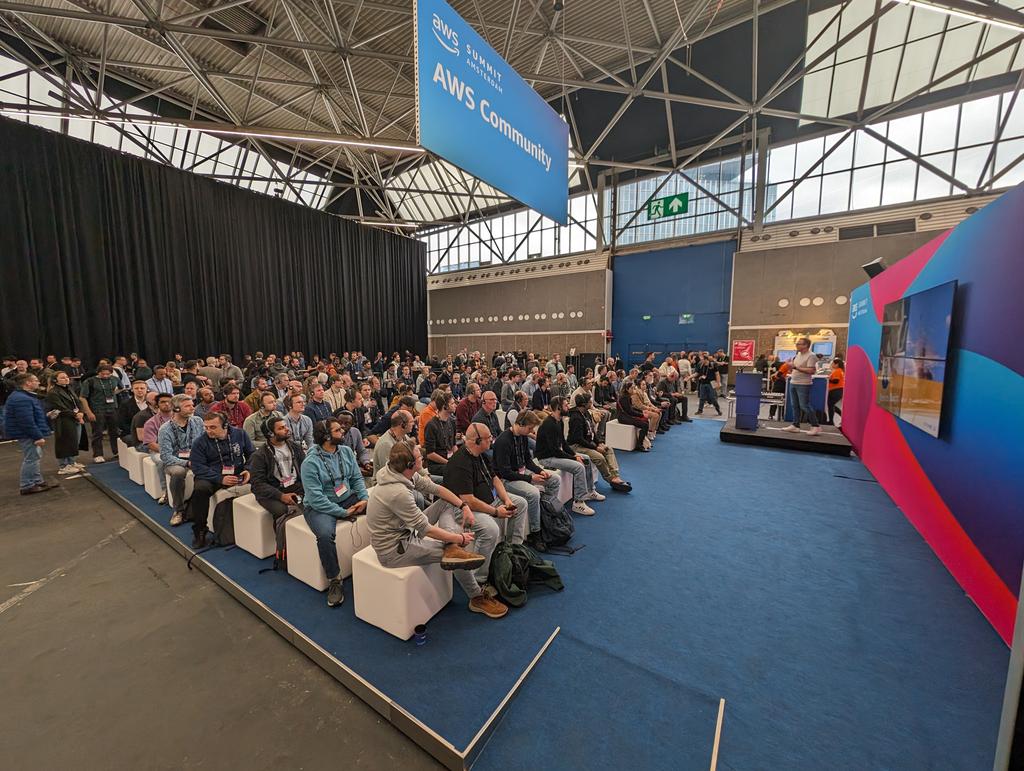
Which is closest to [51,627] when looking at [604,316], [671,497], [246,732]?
[246,732]

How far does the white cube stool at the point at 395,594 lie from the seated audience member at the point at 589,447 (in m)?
2.79

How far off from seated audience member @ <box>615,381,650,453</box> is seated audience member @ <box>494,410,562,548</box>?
3285mm

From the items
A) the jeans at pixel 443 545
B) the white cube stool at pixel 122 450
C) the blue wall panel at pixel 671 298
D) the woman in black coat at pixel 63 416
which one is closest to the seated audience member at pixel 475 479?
the jeans at pixel 443 545

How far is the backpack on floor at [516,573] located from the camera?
2.97 meters

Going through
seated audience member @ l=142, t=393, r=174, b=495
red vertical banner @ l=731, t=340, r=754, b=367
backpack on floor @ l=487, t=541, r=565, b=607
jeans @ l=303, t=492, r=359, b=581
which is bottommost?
backpack on floor @ l=487, t=541, r=565, b=607

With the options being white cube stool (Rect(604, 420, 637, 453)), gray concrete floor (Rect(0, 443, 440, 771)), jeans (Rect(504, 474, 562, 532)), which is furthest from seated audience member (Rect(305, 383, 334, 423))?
white cube stool (Rect(604, 420, 637, 453))

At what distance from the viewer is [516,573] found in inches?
122

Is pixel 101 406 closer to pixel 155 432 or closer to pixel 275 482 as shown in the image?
pixel 155 432

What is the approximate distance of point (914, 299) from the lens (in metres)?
4.07

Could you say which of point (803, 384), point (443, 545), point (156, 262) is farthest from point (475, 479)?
point (156, 262)

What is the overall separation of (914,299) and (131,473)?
9620 mm

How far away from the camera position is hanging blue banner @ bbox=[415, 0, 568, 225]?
2832 millimetres

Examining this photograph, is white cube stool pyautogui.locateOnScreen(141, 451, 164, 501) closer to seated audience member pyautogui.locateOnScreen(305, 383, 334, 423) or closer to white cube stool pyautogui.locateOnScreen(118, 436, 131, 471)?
white cube stool pyautogui.locateOnScreen(118, 436, 131, 471)

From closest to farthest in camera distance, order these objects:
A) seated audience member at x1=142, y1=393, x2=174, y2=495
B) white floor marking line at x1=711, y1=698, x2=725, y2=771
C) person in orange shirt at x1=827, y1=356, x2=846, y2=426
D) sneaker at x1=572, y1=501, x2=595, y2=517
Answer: white floor marking line at x1=711, y1=698, x2=725, y2=771 < sneaker at x1=572, y1=501, x2=595, y2=517 < seated audience member at x1=142, y1=393, x2=174, y2=495 < person in orange shirt at x1=827, y1=356, x2=846, y2=426
